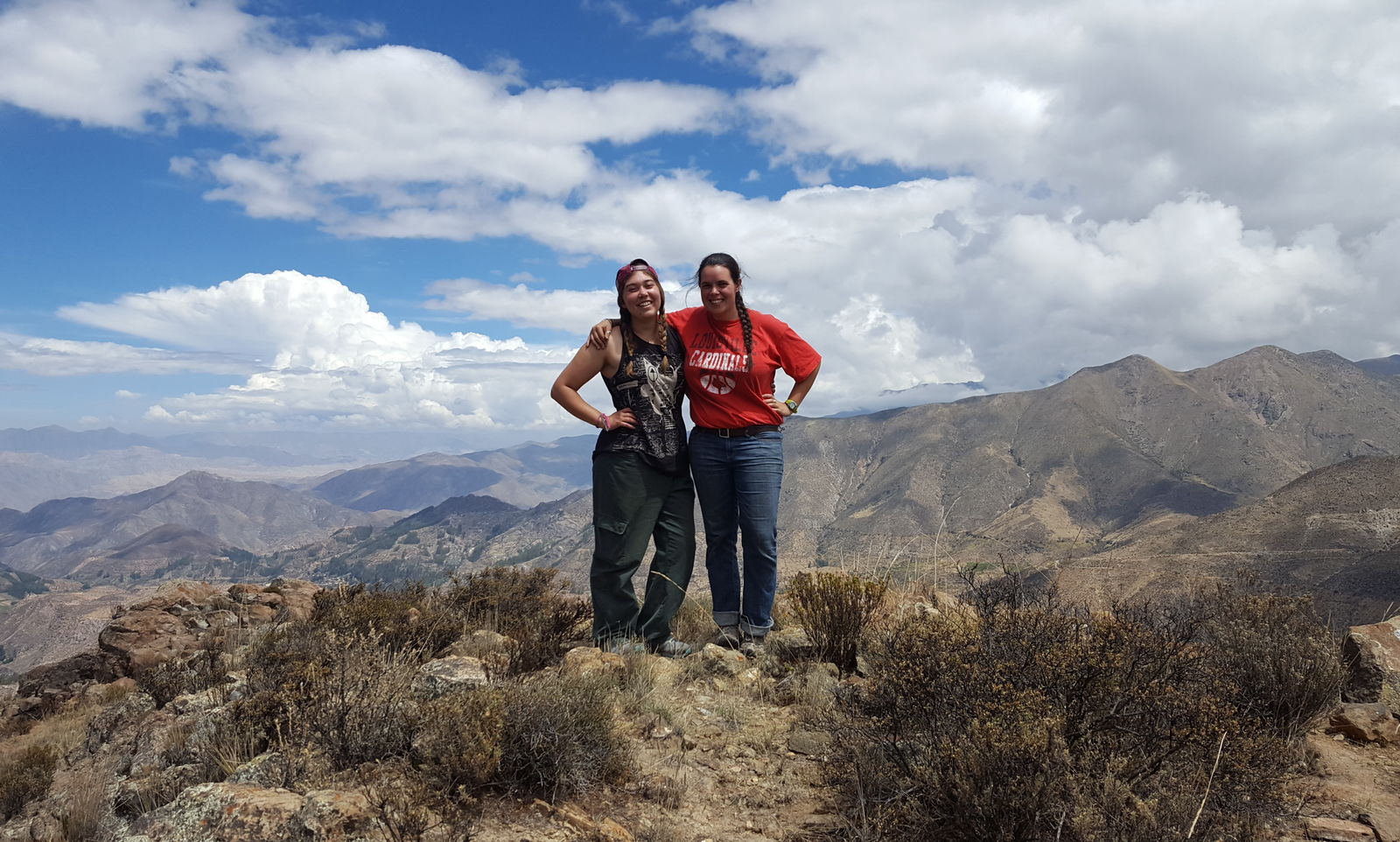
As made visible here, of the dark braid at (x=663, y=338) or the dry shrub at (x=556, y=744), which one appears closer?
the dry shrub at (x=556, y=744)

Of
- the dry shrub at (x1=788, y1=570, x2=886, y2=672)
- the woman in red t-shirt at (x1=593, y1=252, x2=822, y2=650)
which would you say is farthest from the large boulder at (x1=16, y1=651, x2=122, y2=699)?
the dry shrub at (x1=788, y1=570, x2=886, y2=672)

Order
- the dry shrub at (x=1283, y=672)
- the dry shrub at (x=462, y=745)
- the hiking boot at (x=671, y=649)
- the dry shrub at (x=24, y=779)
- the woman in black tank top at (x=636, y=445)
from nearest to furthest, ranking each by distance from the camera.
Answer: the dry shrub at (x=462, y=745) < the dry shrub at (x=1283, y=672) < the dry shrub at (x=24, y=779) < the woman in black tank top at (x=636, y=445) < the hiking boot at (x=671, y=649)

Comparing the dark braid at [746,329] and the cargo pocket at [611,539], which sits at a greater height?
the dark braid at [746,329]

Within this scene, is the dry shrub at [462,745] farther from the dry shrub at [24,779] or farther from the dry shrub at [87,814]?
the dry shrub at [24,779]

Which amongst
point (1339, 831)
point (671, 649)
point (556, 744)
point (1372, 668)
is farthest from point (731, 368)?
point (1372, 668)

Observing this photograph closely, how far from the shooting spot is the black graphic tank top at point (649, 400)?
186 inches

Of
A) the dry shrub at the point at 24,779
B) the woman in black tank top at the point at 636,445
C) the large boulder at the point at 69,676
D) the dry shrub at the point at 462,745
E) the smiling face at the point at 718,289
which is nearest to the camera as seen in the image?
the dry shrub at the point at 462,745

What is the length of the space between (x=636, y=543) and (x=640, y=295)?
1.64 metres

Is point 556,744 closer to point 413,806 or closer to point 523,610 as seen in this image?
point 413,806

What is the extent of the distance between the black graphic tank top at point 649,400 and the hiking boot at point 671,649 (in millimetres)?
1203

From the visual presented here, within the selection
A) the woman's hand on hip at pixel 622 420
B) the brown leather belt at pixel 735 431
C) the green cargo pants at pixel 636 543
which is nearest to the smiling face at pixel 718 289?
the brown leather belt at pixel 735 431

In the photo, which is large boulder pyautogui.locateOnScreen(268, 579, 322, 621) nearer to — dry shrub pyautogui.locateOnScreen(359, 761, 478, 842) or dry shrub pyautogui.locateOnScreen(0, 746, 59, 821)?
dry shrub pyautogui.locateOnScreen(0, 746, 59, 821)

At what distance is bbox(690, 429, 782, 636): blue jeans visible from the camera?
462cm

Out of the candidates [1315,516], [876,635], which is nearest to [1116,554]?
[1315,516]
